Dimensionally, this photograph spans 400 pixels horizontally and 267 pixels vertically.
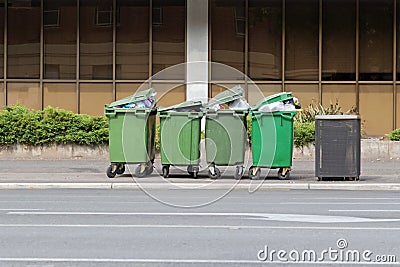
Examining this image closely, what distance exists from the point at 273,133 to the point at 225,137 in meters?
0.96

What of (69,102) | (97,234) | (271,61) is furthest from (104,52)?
(97,234)

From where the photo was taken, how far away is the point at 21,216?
11.6 m

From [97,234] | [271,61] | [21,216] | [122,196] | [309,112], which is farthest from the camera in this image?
[271,61]

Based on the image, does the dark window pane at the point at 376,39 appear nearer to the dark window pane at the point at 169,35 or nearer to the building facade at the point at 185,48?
the building facade at the point at 185,48

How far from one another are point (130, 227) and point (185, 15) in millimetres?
15276

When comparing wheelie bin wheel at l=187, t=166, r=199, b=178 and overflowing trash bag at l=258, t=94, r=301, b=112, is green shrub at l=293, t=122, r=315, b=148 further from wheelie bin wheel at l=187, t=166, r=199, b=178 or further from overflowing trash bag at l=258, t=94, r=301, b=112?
wheelie bin wheel at l=187, t=166, r=199, b=178

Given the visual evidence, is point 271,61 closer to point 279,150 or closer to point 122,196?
point 279,150

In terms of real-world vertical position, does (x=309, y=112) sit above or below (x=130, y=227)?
above

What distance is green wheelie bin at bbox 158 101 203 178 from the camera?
17016 millimetres

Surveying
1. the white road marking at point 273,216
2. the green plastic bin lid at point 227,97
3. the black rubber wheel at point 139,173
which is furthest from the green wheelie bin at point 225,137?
the white road marking at point 273,216

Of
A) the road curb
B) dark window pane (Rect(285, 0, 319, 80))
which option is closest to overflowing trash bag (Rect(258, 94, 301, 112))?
the road curb

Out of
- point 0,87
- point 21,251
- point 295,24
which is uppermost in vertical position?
point 295,24

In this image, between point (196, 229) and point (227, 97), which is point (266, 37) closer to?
point (227, 97)

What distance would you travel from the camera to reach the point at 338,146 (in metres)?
16.7
